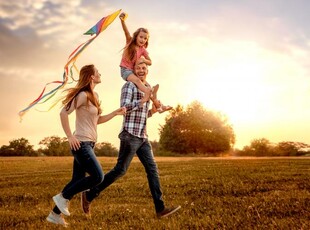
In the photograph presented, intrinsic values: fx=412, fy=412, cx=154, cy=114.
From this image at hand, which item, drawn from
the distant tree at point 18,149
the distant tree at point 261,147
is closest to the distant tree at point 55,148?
the distant tree at point 18,149

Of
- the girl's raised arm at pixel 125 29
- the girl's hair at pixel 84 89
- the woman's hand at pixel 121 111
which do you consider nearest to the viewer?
the girl's hair at pixel 84 89

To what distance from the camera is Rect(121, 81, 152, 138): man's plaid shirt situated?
6402mm

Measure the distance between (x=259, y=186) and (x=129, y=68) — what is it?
5.36 meters

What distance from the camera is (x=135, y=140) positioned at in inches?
254

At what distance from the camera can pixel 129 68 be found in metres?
6.88

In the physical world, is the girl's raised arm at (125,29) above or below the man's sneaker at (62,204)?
above

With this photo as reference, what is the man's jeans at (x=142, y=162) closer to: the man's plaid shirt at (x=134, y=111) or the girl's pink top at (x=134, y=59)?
the man's plaid shirt at (x=134, y=111)

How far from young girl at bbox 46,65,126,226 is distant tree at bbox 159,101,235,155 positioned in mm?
57618

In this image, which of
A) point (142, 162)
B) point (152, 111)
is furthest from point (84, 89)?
point (142, 162)

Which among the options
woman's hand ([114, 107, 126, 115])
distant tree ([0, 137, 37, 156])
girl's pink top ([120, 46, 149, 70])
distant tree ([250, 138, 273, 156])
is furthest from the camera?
distant tree ([250, 138, 273, 156])

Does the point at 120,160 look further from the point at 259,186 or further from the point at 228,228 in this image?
the point at 259,186

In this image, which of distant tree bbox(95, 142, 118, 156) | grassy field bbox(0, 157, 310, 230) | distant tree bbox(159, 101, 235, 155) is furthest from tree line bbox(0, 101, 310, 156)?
grassy field bbox(0, 157, 310, 230)

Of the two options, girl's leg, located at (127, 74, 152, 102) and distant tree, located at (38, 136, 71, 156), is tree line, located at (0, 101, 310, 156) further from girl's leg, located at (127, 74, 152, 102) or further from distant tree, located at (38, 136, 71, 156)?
girl's leg, located at (127, 74, 152, 102)

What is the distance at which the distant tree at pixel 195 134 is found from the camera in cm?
6450
